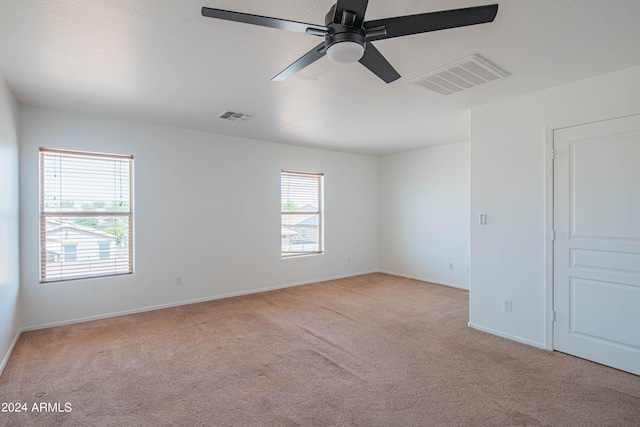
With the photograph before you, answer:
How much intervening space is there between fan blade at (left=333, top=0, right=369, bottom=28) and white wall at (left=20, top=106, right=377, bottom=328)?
3.70 m

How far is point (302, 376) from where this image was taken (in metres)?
2.62

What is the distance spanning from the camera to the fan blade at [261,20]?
60.3 inches

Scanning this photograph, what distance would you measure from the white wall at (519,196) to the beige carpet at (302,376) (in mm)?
344

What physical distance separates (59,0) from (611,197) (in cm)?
429

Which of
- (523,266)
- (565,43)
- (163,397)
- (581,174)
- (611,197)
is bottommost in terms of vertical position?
(163,397)

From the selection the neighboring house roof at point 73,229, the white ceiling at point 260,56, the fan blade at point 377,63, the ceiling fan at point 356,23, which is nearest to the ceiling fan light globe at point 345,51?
the ceiling fan at point 356,23

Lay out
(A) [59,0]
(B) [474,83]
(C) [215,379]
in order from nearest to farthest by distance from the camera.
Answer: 1. (A) [59,0]
2. (C) [215,379]
3. (B) [474,83]

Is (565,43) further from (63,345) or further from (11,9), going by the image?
(63,345)

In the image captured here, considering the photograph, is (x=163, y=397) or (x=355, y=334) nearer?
(x=163, y=397)

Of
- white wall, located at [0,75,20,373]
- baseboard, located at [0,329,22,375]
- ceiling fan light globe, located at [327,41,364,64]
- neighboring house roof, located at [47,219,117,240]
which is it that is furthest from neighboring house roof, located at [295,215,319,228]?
ceiling fan light globe, located at [327,41,364,64]

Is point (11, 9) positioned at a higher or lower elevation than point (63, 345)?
higher

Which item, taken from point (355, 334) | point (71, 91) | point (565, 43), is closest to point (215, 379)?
point (355, 334)

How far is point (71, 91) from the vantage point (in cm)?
318

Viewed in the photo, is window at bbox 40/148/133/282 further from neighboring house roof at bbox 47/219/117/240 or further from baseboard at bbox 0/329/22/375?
baseboard at bbox 0/329/22/375
